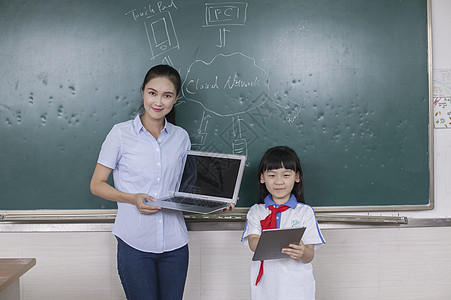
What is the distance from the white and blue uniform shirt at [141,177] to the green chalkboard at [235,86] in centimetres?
37

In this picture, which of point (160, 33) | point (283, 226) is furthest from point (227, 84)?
point (283, 226)

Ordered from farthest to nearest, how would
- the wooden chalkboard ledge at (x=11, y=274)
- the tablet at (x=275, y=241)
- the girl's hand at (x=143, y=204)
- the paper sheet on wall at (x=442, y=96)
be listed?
the paper sheet on wall at (x=442, y=96), the girl's hand at (x=143, y=204), the tablet at (x=275, y=241), the wooden chalkboard ledge at (x=11, y=274)

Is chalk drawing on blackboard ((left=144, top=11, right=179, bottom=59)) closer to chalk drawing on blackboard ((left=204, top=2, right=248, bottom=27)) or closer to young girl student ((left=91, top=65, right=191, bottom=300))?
chalk drawing on blackboard ((left=204, top=2, right=248, bottom=27))

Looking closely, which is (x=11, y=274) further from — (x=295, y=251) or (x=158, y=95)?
(x=295, y=251)

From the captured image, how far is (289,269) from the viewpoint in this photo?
1652 mm

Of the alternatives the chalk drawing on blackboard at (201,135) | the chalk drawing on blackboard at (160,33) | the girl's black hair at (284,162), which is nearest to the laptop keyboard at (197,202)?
the girl's black hair at (284,162)

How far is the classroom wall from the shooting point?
84.4 inches

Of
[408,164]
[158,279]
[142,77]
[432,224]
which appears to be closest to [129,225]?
[158,279]

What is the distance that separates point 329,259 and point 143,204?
3.88 feet

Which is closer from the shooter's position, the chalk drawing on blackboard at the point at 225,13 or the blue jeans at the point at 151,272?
the blue jeans at the point at 151,272

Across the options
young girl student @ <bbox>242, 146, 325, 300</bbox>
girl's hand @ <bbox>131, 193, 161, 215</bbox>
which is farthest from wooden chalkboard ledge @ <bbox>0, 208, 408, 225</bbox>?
girl's hand @ <bbox>131, 193, 161, 215</bbox>

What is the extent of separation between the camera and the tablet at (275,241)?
4.68ft

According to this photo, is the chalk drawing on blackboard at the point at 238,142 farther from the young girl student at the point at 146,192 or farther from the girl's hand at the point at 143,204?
the girl's hand at the point at 143,204

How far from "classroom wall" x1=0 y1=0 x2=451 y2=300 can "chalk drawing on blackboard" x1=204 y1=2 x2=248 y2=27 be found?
1065 mm
